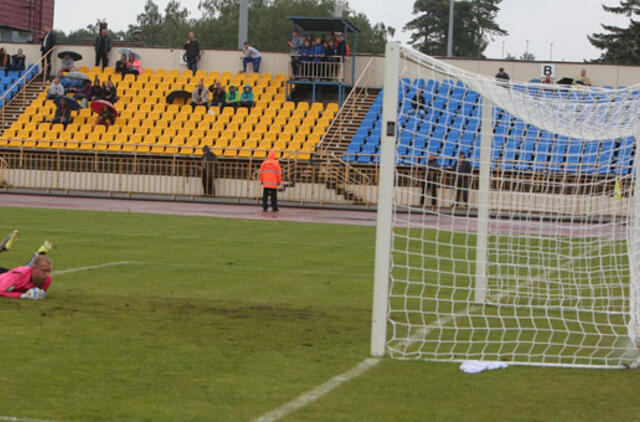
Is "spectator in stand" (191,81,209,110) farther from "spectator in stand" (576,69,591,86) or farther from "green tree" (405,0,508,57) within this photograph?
"green tree" (405,0,508,57)

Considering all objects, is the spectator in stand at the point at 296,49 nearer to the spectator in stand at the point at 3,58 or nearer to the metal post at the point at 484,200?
the spectator in stand at the point at 3,58

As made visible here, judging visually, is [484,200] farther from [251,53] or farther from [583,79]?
[251,53]

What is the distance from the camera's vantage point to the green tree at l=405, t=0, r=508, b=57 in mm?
86750

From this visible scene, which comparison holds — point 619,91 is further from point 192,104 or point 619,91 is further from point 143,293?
point 192,104

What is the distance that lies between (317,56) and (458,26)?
172 feet

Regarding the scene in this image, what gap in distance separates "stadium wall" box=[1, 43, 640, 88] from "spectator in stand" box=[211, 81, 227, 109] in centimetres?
384

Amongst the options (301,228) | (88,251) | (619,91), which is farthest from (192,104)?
(619,91)

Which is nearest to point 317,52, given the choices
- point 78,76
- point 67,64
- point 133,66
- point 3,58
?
point 133,66

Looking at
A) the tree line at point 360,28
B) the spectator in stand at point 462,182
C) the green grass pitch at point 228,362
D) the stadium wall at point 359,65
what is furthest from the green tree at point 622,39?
the green grass pitch at point 228,362

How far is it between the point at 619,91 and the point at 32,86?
35958 millimetres

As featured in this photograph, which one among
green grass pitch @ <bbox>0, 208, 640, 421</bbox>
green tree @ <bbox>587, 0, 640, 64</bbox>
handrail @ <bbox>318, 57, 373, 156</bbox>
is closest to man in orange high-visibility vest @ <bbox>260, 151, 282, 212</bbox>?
handrail @ <bbox>318, 57, 373, 156</bbox>

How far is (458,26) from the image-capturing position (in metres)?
87.0

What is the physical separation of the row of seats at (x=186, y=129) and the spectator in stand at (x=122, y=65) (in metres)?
2.19

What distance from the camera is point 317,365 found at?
7082mm
